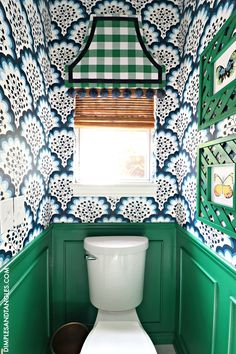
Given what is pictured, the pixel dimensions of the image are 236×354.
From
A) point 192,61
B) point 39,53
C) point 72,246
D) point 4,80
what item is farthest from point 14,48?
point 72,246

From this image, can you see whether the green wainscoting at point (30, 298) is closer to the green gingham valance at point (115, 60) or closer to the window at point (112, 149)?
the window at point (112, 149)

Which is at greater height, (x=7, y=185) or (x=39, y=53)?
(x=39, y=53)

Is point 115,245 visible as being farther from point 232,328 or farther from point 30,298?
point 232,328

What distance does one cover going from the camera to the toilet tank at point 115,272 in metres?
1.52

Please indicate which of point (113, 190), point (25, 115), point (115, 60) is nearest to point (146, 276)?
point (113, 190)

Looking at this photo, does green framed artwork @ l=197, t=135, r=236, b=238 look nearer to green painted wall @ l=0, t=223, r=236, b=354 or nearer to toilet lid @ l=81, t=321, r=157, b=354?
green painted wall @ l=0, t=223, r=236, b=354

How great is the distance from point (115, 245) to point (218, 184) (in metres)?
0.71

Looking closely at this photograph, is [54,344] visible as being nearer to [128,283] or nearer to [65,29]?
[128,283]

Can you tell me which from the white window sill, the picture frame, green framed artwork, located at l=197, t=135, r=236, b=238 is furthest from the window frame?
the picture frame

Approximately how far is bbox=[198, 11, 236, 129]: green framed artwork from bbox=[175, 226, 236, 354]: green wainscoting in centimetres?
64

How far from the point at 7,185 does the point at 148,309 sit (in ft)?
4.38

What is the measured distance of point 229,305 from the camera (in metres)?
1.06

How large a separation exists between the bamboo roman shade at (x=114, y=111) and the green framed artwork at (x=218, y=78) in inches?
18.7

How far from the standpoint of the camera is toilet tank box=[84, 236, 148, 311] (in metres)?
1.52
